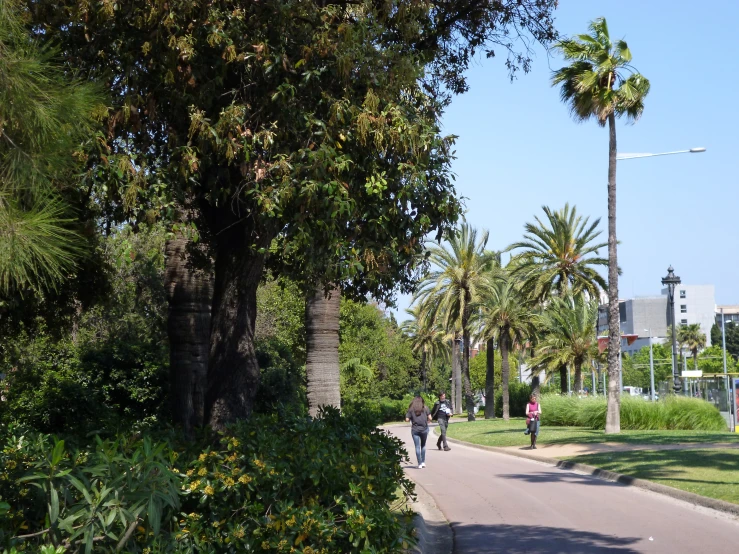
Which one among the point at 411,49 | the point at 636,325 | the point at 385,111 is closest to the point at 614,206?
the point at 411,49

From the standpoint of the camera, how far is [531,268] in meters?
46.8

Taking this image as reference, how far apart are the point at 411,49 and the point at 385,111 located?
2407 millimetres

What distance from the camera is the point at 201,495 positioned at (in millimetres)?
6070

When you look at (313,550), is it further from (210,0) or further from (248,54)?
(210,0)

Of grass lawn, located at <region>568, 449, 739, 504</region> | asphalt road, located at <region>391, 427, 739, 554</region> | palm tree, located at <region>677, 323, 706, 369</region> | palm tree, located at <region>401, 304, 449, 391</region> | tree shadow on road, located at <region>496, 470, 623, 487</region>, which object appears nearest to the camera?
asphalt road, located at <region>391, 427, 739, 554</region>

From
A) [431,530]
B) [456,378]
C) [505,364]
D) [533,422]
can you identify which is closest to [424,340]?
[456,378]

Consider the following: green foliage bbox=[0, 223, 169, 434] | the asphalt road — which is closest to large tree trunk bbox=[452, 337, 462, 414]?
green foliage bbox=[0, 223, 169, 434]

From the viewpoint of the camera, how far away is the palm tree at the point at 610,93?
29812 mm

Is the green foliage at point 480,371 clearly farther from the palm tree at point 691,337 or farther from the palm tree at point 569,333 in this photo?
the palm tree at point 691,337

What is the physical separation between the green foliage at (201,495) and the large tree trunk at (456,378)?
2308 inches

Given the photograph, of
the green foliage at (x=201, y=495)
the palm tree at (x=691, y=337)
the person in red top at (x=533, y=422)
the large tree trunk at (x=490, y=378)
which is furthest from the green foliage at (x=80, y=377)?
the palm tree at (x=691, y=337)

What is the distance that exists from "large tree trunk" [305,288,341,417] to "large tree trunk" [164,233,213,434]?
287 cm

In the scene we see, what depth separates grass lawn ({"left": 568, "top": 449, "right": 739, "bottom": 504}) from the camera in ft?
48.7

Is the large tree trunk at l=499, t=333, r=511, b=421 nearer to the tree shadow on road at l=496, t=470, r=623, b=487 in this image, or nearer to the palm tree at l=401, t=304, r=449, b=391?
the palm tree at l=401, t=304, r=449, b=391
